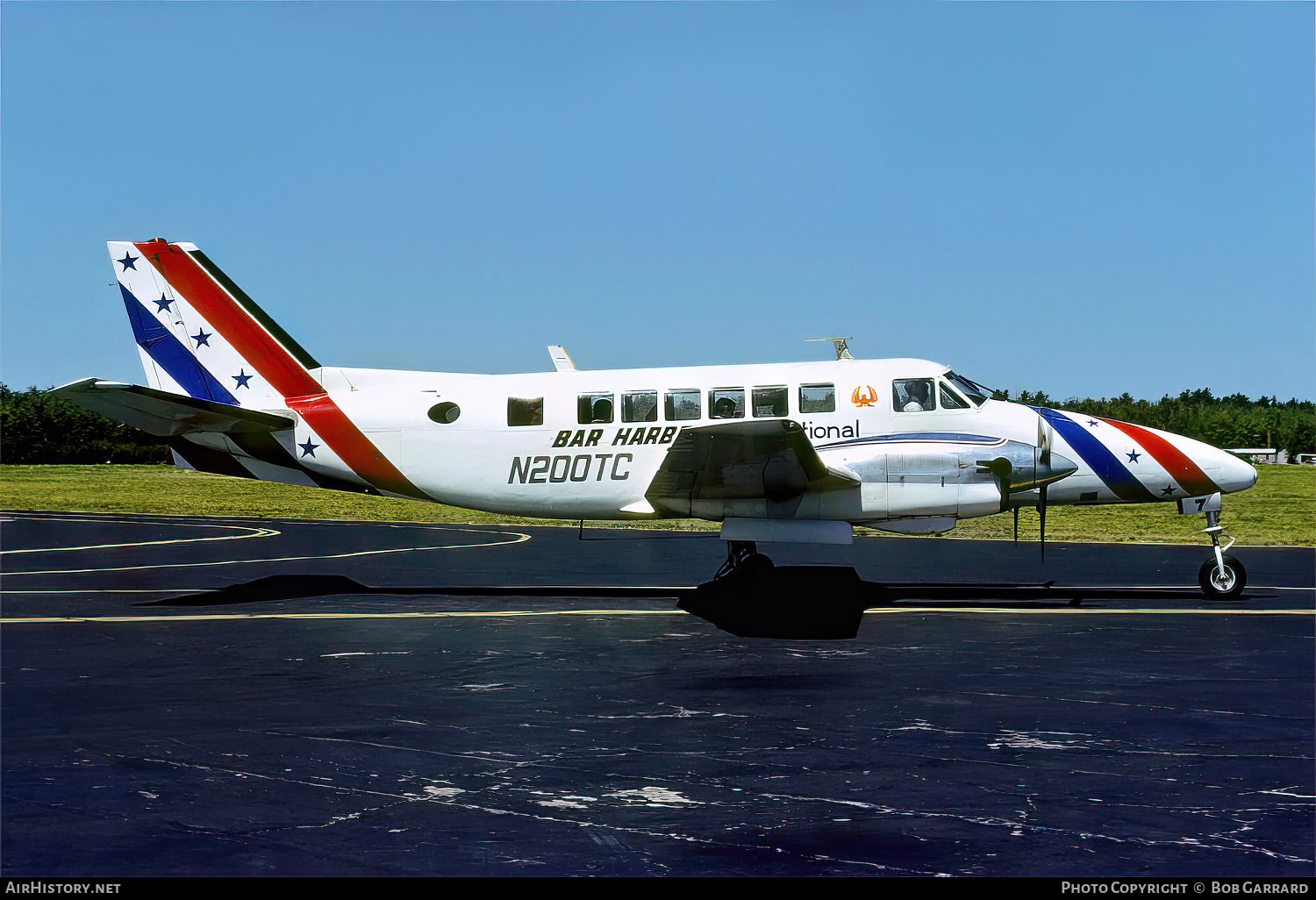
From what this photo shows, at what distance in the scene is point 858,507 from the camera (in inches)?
618

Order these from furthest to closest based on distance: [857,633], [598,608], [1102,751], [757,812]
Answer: [598,608] → [857,633] → [1102,751] → [757,812]

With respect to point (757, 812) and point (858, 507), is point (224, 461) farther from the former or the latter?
point (757, 812)

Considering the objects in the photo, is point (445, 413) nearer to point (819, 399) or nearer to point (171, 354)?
point (171, 354)

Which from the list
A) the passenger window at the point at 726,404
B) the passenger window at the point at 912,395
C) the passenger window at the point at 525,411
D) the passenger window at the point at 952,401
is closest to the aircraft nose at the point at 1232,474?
the passenger window at the point at 952,401

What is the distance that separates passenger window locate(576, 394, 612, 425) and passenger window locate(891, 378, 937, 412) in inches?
168

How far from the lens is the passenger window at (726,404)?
16.0 metres

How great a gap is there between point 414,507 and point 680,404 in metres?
33.1

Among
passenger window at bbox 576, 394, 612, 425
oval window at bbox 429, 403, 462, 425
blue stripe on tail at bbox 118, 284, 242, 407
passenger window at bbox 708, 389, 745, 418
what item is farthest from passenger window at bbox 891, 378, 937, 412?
blue stripe on tail at bbox 118, 284, 242, 407

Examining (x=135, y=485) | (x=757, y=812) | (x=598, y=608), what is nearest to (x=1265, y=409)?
(x=135, y=485)

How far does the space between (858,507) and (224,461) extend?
9897mm

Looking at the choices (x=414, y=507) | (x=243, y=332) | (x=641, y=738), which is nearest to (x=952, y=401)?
(x=641, y=738)

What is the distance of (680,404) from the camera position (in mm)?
16234

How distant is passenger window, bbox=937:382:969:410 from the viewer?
15.9 meters
